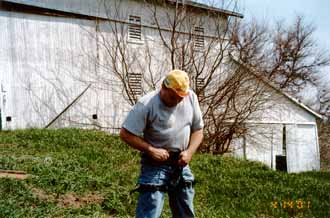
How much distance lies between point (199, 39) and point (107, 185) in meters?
9.73

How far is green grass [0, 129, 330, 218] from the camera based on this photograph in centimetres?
607

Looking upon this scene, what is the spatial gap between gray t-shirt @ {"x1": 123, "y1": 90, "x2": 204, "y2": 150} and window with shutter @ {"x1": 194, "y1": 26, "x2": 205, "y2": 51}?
39.9 ft

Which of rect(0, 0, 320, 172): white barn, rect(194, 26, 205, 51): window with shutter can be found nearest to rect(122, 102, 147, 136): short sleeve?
rect(0, 0, 320, 172): white barn

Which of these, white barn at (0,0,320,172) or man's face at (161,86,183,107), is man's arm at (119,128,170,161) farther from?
white barn at (0,0,320,172)

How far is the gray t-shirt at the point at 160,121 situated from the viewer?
3393 mm

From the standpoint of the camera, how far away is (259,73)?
A: 52.5 feet

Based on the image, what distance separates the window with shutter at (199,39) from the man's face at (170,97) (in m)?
12.2

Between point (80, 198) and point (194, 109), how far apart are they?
11.4ft

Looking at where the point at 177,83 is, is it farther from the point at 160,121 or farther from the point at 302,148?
the point at 302,148

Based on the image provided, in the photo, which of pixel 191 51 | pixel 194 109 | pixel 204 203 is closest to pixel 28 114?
pixel 191 51

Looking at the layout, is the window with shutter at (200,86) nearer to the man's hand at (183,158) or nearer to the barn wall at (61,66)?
the barn wall at (61,66)

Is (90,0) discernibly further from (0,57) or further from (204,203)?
(204,203)

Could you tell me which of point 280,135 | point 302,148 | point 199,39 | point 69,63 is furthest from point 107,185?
point 302,148

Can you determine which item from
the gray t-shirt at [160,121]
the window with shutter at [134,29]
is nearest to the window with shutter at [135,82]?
the window with shutter at [134,29]
